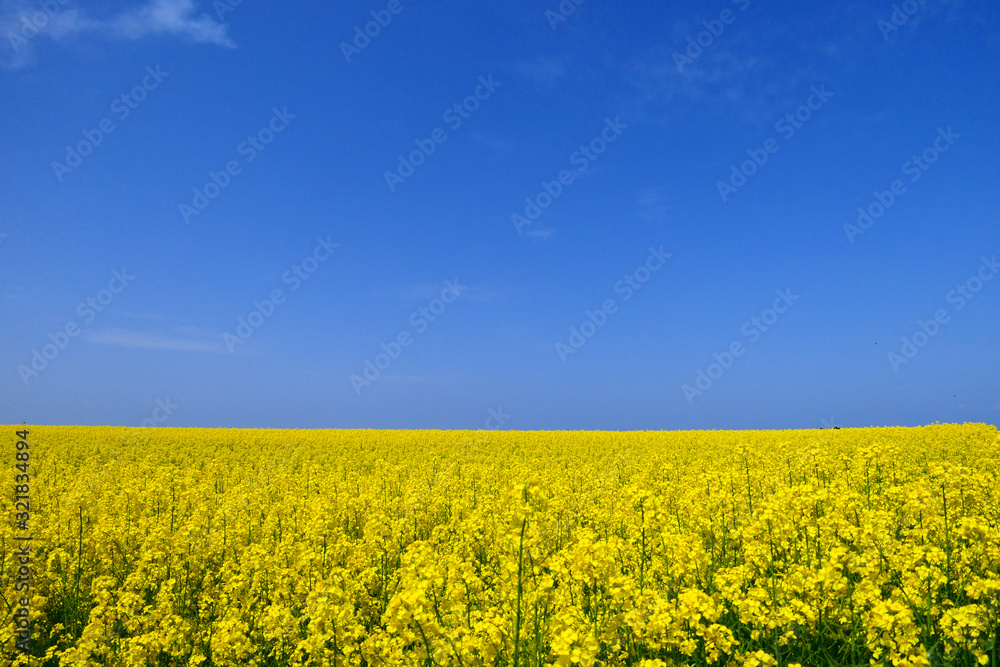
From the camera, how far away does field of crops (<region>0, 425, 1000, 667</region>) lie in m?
4.08

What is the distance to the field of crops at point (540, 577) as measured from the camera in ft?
13.4

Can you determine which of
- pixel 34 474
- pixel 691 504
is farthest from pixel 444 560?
pixel 34 474

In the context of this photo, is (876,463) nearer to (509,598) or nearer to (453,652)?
(509,598)

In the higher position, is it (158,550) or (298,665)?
(158,550)

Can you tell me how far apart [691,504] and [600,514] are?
135 cm

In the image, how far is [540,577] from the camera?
17.5 ft

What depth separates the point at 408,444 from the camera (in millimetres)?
31203

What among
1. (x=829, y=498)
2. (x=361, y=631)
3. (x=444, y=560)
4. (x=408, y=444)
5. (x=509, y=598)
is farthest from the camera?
(x=408, y=444)

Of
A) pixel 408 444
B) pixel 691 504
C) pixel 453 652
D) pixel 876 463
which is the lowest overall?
pixel 453 652

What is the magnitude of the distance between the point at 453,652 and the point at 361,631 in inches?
38.3

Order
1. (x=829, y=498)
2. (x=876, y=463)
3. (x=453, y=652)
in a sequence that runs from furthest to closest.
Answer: (x=876, y=463)
(x=829, y=498)
(x=453, y=652)

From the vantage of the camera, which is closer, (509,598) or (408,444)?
(509,598)

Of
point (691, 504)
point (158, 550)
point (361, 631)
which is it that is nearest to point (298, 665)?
point (361, 631)

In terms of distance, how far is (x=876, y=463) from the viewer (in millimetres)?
8836
